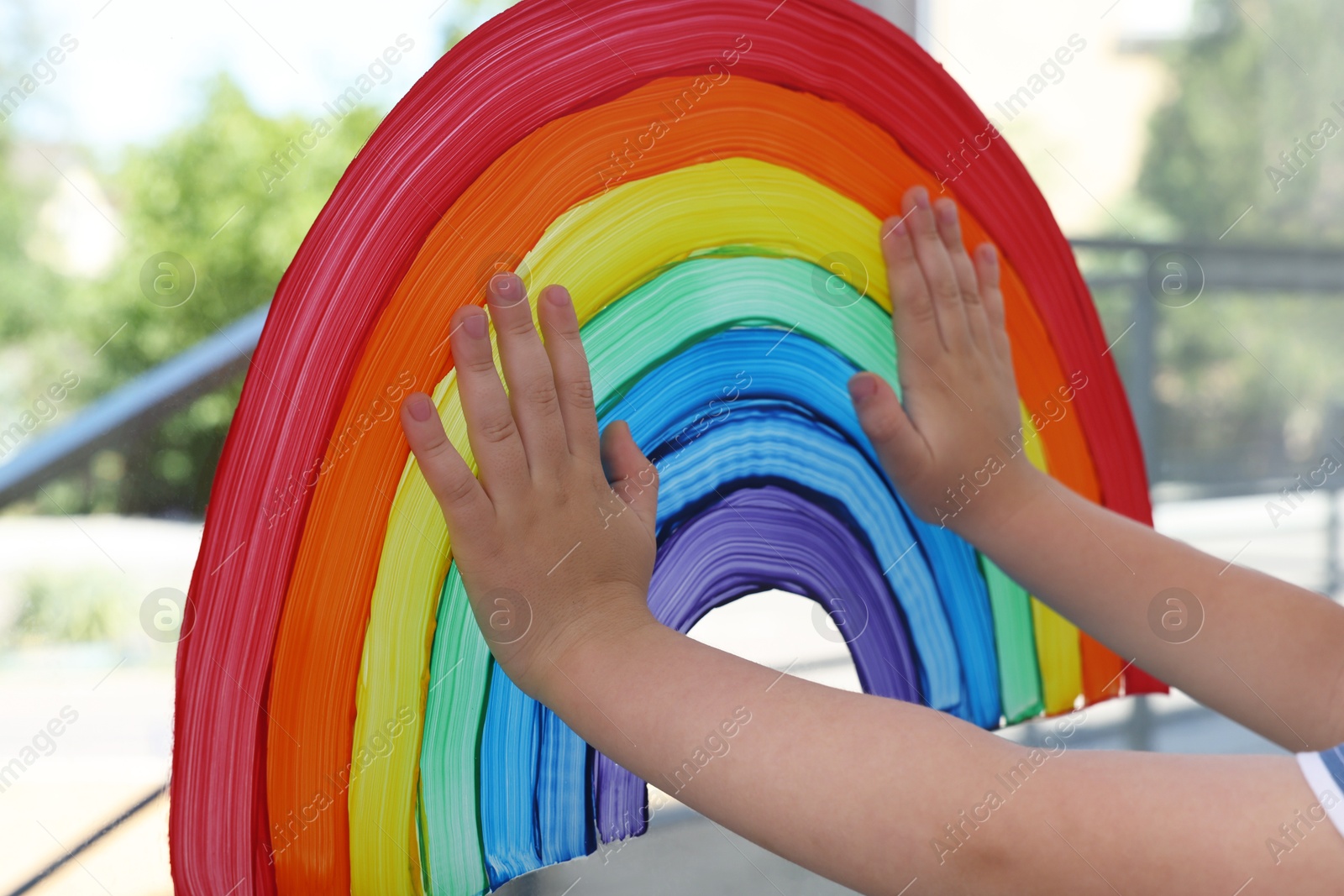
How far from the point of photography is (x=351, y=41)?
1.50 ft

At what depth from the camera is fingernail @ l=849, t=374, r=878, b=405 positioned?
60cm

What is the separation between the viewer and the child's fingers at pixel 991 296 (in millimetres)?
663

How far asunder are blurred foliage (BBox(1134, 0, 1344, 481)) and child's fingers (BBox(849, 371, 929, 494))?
782mm

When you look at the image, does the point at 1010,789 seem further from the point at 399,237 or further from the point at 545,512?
the point at 399,237

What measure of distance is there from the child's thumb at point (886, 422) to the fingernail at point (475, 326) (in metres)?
0.27

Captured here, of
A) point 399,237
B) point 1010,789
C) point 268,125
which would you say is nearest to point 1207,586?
point 1010,789

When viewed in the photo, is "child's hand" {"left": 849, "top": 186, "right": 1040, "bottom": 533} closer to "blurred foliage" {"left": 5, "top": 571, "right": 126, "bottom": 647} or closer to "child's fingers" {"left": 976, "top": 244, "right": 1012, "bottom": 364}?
"child's fingers" {"left": 976, "top": 244, "right": 1012, "bottom": 364}

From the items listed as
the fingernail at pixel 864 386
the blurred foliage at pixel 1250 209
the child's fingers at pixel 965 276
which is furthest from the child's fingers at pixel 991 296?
the blurred foliage at pixel 1250 209

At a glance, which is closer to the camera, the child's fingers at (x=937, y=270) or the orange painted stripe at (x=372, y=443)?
the orange painted stripe at (x=372, y=443)

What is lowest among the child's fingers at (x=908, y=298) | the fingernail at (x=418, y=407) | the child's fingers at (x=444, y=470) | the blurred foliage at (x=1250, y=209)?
the child's fingers at (x=444, y=470)

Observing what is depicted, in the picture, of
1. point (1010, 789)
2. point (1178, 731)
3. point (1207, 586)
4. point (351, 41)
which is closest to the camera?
point (1010, 789)

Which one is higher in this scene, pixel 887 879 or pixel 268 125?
pixel 268 125

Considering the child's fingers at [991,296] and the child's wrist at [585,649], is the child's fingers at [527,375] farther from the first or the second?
the child's fingers at [991,296]

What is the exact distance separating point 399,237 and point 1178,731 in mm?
868
